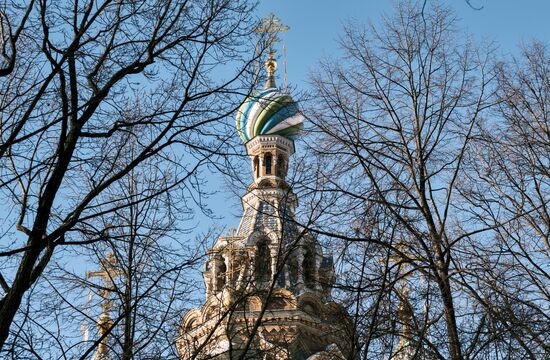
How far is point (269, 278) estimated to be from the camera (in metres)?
13.7

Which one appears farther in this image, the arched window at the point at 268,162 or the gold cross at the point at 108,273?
the arched window at the point at 268,162

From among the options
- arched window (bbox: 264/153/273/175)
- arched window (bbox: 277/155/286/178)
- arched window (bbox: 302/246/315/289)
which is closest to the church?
arched window (bbox: 302/246/315/289)

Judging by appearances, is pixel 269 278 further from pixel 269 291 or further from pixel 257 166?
pixel 257 166

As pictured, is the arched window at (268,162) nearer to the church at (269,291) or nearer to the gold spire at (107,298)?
the church at (269,291)

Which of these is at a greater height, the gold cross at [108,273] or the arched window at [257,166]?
the arched window at [257,166]

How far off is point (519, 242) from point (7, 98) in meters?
5.41

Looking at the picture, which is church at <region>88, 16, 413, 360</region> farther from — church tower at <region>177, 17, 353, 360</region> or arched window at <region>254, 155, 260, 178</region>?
arched window at <region>254, 155, 260, 178</region>

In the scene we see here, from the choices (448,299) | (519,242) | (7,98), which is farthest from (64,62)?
(519,242)

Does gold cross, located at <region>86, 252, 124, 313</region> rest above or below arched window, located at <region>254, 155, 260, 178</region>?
below

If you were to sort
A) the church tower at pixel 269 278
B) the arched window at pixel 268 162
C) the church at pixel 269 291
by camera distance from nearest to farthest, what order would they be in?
the church at pixel 269 291 < the church tower at pixel 269 278 < the arched window at pixel 268 162

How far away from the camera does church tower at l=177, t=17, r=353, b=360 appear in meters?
9.84

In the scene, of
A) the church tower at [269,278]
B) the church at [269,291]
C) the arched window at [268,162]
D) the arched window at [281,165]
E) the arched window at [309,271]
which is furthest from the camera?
the arched window at [281,165]

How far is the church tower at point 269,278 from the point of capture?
32.3 ft

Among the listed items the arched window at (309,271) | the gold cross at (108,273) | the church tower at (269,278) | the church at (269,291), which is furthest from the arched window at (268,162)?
the gold cross at (108,273)
